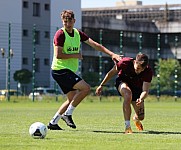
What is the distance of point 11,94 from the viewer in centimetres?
3947

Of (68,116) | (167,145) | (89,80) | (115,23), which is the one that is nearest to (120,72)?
(68,116)

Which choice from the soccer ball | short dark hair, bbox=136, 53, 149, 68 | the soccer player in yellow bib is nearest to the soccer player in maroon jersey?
short dark hair, bbox=136, 53, 149, 68

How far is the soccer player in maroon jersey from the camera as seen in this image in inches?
488

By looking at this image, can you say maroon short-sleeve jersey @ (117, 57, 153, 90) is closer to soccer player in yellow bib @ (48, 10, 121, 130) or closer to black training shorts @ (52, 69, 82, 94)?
soccer player in yellow bib @ (48, 10, 121, 130)

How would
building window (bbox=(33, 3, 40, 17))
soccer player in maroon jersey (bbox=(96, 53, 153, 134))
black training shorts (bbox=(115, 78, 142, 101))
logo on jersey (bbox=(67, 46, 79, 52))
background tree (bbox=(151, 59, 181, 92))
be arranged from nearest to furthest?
soccer player in maroon jersey (bbox=(96, 53, 153, 134)), black training shorts (bbox=(115, 78, 142, 101)), logo on jersey (bbox=(67, 46, 79, 52)), background tree (bbox=(151, 59, 181, 92)), building window (bbox=(33, 3, 40, 17))

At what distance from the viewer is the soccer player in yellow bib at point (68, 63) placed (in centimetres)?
1301

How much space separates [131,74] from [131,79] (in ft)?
0.47

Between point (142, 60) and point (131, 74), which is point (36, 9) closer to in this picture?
point (131, 74)

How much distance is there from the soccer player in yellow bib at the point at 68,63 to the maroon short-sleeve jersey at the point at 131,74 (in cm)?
49

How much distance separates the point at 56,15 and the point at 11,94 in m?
39.8

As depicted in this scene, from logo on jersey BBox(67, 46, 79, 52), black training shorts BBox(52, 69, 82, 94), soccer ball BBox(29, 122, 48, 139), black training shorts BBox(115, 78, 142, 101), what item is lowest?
soccer ball BBox(29, 122, 48, 139)

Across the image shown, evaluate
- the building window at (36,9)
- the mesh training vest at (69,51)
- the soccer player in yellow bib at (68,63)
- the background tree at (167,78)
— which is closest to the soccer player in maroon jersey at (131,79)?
the soccer player in yellow bib at (68,63)

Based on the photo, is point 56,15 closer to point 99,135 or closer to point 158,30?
point 158,30

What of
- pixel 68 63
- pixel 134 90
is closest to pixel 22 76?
pixel 68 63
